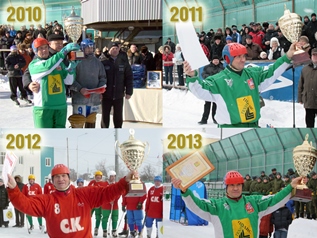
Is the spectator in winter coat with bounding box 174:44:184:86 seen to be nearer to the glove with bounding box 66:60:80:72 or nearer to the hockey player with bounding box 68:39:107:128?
the hockey player with bounding box 68:39:107:128

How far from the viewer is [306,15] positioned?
623cm

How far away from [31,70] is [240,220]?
2.33 metres

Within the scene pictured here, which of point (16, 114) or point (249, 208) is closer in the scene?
point (249, 208)

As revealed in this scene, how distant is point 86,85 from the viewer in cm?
628

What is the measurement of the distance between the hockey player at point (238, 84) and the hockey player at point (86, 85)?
1.38m

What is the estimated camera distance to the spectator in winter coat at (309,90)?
249 inches

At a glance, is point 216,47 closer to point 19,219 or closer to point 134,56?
point 134,56

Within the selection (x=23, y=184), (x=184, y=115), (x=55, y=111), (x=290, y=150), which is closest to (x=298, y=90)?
(x=290, y=150)

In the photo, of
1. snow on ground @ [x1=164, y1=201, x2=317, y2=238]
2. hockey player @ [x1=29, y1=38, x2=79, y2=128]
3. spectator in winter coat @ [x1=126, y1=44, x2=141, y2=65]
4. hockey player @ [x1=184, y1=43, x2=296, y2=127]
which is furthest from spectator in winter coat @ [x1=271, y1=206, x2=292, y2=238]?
hockey player @ [x1=29, y1=38, x2=79, y2=128]

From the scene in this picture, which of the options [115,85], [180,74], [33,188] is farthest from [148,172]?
[33,188]

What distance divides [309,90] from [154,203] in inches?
72.1

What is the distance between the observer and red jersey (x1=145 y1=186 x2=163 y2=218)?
21.3 feet

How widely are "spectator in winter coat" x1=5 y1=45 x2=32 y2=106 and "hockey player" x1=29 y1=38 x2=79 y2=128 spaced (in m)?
0.82

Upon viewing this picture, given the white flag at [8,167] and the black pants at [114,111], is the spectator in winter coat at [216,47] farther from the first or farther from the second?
the white flag at [8,167]
